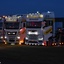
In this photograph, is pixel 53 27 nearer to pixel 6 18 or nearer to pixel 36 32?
pixel 36 32

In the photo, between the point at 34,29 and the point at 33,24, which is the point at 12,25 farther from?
the point at 34,29

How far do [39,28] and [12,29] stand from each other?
4.25m

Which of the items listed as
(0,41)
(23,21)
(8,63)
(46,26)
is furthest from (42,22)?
(8,63)

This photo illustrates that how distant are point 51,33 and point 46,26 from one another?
105 centimetres

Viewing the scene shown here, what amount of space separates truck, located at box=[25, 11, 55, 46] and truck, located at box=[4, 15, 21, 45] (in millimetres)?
1778

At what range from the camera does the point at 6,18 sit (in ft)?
145

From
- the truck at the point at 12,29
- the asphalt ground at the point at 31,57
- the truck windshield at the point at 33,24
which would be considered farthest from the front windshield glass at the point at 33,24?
the asphalt ground at the point at 31,57

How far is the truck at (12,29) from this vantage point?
43469mm

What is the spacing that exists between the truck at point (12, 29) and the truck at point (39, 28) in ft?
5.83

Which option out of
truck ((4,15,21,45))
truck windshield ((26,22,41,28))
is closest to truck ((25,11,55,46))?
truck windshield ((26,22,41,28))

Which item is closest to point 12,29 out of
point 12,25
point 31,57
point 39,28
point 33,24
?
point 12,25

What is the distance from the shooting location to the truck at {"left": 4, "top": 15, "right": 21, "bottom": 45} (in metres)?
43.5

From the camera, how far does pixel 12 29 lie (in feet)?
143

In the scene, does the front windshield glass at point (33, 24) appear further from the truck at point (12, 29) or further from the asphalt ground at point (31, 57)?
the asphalt ground at point (31, 57)
